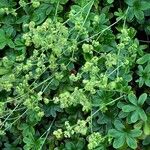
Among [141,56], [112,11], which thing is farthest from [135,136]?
[112,11]

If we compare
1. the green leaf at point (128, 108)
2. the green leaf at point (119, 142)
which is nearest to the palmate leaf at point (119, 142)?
the green leaf at point (119, 142)

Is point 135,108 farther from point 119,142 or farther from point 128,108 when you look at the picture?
point 119,142

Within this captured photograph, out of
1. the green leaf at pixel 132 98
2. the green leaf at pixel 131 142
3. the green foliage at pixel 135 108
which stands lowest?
the green leaf at pixel 131 142

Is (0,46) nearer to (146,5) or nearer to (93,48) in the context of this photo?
(93,48)

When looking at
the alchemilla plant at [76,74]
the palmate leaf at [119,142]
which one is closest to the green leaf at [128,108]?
the alchemilla plant at [76,74]

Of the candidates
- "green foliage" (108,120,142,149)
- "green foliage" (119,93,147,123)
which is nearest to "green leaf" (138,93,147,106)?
"green foliage" (119,93,147,123)

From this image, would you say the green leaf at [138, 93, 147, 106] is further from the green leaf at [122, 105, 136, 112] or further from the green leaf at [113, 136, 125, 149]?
the green leaf at [113, 136, 125, 149]

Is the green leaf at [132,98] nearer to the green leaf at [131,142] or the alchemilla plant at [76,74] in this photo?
the alchemilla plant at [76,74]

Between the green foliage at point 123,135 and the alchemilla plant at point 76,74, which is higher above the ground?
the alchemilla plant at point 76,74
